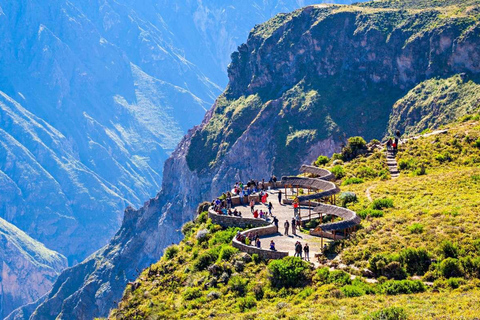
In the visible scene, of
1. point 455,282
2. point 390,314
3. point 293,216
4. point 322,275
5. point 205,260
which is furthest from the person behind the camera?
point 293,216

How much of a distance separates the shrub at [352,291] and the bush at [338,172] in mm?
34498

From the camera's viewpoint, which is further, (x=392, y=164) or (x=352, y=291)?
(x=392, y=164)

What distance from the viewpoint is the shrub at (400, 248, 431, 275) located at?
4814 centimetres

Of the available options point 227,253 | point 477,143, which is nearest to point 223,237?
point 227,253

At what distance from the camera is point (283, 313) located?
4594cm

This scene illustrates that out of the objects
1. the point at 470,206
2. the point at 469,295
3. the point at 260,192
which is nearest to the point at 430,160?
the point at 260,192

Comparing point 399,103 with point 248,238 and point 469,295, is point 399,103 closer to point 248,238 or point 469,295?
point 248,238

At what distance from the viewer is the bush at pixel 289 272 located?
50781 mm

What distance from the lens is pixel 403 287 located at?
4588cm

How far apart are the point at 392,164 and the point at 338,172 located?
6254mm

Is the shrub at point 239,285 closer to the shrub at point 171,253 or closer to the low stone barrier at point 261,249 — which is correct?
the low stone barrier at point 261,249

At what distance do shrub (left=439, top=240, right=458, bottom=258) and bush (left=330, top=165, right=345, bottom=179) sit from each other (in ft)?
107

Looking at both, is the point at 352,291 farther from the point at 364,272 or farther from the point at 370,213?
the point at 370,213

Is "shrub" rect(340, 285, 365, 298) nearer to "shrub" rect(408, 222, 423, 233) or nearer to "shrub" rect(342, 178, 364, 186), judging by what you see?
"shrub" rect(408, 222, 423, 233)
